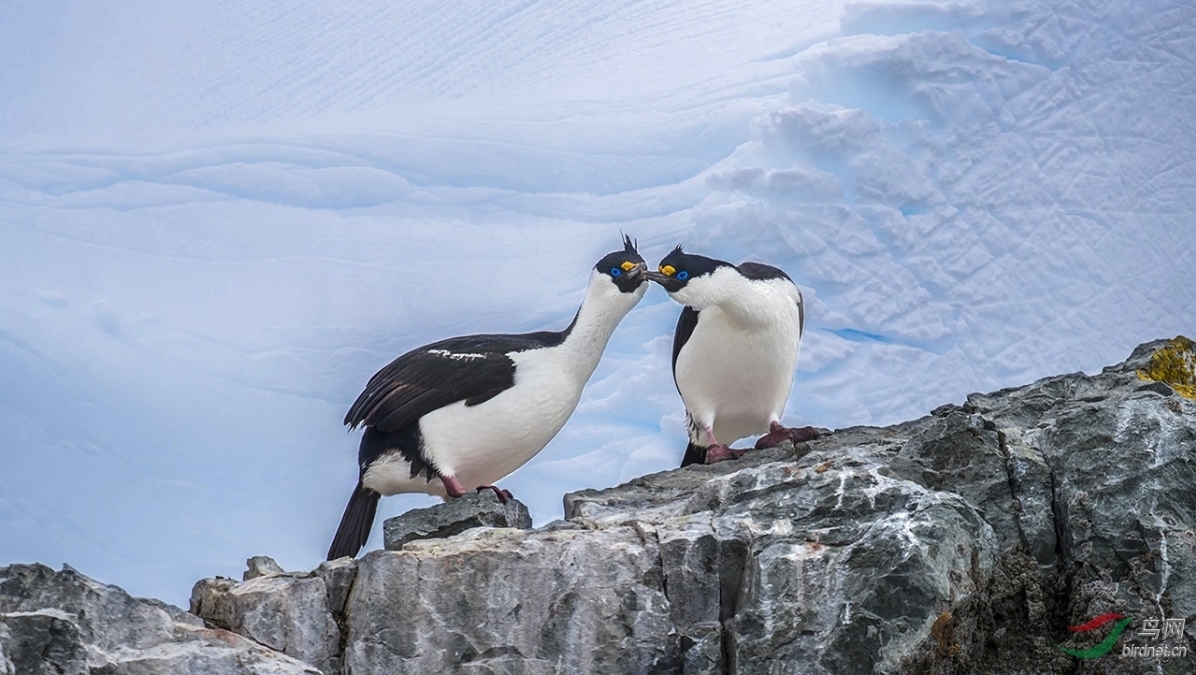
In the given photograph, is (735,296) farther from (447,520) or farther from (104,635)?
(104,635)

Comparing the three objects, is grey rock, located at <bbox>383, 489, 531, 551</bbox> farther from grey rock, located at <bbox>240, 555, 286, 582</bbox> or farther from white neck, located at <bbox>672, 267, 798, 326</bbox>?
white neck, located at <bbox>672, 267, 798, 326</bbox>

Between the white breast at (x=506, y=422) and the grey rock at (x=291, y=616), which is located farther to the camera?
the white breast at (x=506, y=422)

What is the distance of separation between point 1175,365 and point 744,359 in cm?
313

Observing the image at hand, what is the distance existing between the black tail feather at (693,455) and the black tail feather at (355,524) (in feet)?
8.16

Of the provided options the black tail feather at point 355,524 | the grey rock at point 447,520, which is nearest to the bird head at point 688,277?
the grey rock at point 447,520

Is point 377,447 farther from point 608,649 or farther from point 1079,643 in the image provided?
point 1079,643

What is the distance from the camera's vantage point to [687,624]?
8383 millimetres

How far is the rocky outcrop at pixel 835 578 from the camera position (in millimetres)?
7781

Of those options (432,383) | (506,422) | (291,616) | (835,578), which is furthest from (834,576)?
(432,383)

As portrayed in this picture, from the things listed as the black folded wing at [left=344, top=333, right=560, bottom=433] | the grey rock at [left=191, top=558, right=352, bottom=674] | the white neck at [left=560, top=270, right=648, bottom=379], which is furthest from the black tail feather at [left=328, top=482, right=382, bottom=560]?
the grey rock at [left=191, top=558, right=352, bottom=674]

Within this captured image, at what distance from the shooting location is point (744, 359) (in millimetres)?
12031

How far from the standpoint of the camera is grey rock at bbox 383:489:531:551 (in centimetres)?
993

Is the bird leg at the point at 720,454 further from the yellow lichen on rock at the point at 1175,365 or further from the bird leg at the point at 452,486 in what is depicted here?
the yellow lichen on rock at the point at 1175,365

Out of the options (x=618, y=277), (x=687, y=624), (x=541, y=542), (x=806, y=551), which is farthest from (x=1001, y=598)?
(x=618, y=277)
